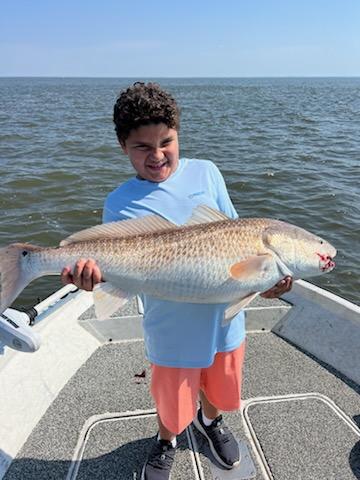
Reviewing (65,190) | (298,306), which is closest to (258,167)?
(65,190)

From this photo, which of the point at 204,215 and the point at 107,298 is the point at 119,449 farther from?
the point at 204,215

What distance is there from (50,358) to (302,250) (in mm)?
2749

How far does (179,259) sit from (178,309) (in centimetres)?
36

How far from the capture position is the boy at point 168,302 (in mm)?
2818

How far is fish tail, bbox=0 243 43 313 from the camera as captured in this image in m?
2.69

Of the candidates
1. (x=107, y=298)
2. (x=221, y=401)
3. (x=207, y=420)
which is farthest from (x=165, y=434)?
(x=107, y=298)

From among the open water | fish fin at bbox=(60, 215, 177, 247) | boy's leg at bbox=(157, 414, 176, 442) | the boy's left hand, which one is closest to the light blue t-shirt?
fish fin at bbox=(60, 215, 177, 247)

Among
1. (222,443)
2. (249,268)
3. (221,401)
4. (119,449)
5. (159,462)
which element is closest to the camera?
(249,268)

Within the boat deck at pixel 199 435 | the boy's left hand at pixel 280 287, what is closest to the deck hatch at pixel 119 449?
the boat deck at pixel 199 435

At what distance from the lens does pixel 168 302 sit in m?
2.85

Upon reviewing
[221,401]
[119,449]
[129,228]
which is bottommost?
[119,449]

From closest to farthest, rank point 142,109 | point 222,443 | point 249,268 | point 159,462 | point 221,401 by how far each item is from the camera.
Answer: point 249,268 → point 142,109 → point 221,401 → point 159,462 → point 222,443

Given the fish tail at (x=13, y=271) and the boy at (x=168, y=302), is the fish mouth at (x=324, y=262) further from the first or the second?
the fish tail at (x=13, y=271)

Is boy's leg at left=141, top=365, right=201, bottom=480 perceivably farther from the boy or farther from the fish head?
the fish head
